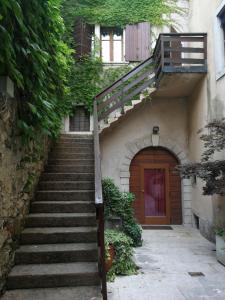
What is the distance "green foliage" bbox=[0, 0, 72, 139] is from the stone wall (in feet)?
0.63

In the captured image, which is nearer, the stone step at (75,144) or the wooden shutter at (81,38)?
the stone step at (75,144)

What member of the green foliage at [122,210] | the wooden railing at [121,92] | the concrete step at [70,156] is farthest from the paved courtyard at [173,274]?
the wooden railing at [121,92]

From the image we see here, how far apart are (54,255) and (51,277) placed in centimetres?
34

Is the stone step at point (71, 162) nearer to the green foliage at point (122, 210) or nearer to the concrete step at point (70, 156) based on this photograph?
the concrete step at point (70, 156)

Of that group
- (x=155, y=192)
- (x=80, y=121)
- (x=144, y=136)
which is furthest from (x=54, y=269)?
(x=80, y=121)

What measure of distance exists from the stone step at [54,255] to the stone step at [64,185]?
134cm

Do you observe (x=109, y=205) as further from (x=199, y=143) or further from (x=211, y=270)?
(x=199, y=143)

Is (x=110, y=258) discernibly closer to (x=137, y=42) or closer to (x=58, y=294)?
(x=58, y=294)

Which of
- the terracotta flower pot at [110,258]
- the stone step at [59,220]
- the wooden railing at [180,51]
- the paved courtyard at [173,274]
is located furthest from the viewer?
the wooden railing at [180,51]

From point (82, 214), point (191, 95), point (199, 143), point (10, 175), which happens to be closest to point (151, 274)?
point (82, 214)

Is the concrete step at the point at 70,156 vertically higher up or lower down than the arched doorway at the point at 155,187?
higher up

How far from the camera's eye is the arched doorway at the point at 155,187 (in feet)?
27.4

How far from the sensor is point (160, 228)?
779cm

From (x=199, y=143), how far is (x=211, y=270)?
368cm
